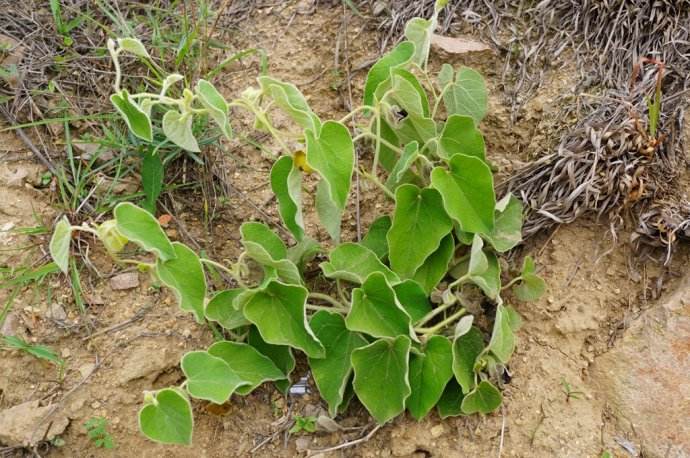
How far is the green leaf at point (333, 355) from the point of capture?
1.73 m

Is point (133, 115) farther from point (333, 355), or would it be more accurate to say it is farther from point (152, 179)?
point (333, 355)

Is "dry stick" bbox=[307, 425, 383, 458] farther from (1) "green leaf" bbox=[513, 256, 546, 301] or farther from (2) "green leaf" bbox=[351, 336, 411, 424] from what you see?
A: (1) "green leaf" bbox=[513, 256, 546, 301]

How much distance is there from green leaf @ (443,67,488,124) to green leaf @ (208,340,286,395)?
0.80m

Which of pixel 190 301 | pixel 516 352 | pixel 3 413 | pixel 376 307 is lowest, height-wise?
pixel 516 352

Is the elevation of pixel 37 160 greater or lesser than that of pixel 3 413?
greater

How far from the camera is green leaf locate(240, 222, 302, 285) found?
165 centimetres

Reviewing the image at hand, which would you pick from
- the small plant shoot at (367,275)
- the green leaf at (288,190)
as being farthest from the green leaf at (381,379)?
the green leaf at (288,190)

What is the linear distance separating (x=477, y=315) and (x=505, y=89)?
713 mm

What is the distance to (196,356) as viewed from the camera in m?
1.63

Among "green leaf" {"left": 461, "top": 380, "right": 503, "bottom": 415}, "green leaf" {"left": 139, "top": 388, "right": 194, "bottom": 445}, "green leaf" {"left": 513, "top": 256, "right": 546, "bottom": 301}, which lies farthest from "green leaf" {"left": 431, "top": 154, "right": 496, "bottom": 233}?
"green leaf" {"left": 139, "top": 388, "right": 194, "bottom": 445}

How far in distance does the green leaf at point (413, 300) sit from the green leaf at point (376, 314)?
83mm

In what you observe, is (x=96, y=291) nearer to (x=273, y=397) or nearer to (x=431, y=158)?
(x=273, y=397)

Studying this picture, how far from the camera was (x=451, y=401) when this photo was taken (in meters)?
1.76

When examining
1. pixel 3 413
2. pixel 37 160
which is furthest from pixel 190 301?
pixel 37 160
